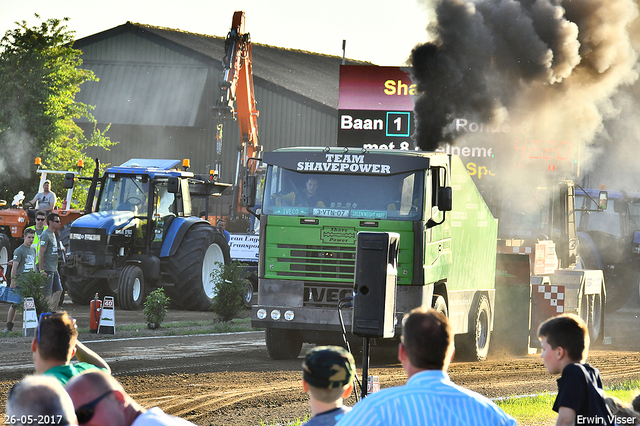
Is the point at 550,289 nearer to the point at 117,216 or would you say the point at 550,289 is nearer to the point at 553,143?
the point at 553,143

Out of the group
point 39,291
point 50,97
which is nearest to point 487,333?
point 39,291

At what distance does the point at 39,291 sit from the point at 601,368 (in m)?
8.32

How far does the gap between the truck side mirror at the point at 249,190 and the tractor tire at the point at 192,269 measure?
5759mm

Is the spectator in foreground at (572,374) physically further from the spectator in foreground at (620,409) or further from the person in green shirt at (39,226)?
the person in green shirt at (39,226)

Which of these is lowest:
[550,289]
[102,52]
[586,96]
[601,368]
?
[601,368]

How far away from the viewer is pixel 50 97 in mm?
32781

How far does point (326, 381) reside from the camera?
365 cm

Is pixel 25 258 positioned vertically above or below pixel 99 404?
above

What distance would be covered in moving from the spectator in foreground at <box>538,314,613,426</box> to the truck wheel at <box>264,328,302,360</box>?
25.9 ft

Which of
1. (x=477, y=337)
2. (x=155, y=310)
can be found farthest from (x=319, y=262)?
(x=155, y=310)

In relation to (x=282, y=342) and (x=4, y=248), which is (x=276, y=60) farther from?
(x=282, y=342)

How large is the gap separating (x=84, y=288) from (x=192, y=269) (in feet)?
7.18

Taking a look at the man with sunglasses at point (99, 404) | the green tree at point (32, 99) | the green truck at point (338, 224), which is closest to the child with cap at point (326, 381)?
the man with sunglasses at point (99, 404)

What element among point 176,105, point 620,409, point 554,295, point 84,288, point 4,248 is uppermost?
point 176,105
